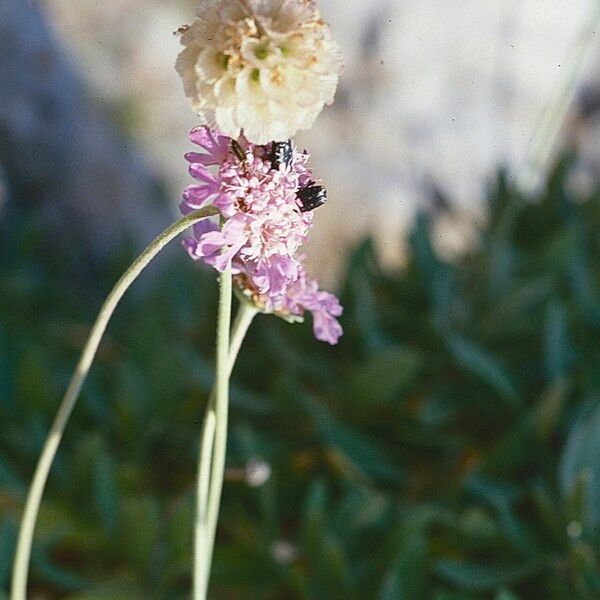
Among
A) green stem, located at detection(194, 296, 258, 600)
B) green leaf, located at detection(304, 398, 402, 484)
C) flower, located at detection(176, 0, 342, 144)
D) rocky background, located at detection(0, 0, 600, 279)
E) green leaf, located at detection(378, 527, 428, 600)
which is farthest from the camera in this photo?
rocky background, located at detection(0, 0, 600, 279)

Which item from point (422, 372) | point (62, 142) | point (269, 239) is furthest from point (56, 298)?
point (269, 239)

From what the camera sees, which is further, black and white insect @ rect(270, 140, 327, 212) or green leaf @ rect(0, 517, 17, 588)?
green leaf @ rect(0, 517, 17, 588)

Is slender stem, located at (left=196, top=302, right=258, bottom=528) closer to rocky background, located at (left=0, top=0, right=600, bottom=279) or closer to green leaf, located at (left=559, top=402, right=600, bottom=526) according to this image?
green leaf, located at (left=559, top=402, right=600, bottom=526)

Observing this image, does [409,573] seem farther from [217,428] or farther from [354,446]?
[217,428]

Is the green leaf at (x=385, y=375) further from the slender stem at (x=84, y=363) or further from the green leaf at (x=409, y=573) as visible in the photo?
the slender stem at (x=84, y=363)

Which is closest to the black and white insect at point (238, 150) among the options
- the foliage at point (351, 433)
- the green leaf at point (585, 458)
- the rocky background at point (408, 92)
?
the foliage at point (351, 433)

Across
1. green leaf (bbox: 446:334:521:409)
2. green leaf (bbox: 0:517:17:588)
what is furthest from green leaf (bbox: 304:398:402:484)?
green leaf (bbox: 0:517:17:588)
